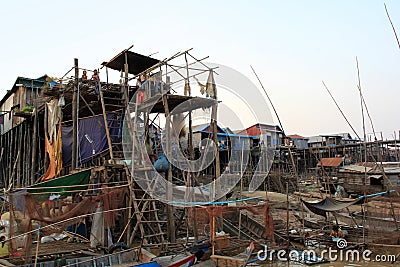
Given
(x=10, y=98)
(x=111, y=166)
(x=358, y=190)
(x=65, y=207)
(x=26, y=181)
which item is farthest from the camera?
(x=358, y=190)

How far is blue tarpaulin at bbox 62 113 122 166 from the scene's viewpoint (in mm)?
10320

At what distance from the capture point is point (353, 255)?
8938 millimetres

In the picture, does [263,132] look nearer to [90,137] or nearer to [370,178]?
[370,178]

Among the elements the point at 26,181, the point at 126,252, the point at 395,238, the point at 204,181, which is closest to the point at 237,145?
the point at 204,181

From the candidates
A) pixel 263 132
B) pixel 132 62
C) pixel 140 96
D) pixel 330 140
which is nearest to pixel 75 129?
pixel 140 96

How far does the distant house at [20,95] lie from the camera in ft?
51.4

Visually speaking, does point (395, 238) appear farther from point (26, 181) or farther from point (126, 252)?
point (26, 181)

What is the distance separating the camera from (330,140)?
36.2 meters

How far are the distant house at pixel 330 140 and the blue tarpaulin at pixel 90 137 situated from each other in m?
29.3

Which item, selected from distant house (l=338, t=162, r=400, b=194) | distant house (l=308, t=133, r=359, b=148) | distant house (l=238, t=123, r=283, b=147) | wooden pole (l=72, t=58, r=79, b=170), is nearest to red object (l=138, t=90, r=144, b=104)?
wooden pole (l=72, t=58, r=79, b=170)

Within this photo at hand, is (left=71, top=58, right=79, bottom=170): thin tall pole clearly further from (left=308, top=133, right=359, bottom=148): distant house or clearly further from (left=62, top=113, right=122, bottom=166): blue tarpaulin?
(left=308, top=133, right=359, bottom=148): distant house

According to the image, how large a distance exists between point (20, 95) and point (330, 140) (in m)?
31.2

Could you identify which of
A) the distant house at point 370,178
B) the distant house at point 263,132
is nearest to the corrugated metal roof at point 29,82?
the distant house at point 263,132

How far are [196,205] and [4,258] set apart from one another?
407 centimetres
